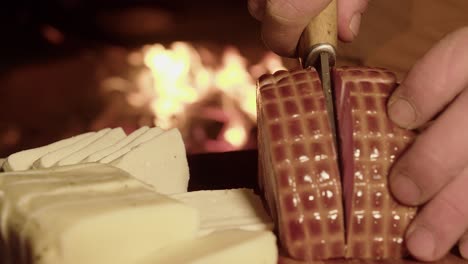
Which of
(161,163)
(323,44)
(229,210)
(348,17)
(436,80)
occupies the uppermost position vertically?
(348,17)

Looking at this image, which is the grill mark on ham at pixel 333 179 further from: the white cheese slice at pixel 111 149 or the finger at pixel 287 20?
the white cheese slice at pixel 111 149

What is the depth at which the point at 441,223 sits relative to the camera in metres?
1.27

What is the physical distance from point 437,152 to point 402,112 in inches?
4.1

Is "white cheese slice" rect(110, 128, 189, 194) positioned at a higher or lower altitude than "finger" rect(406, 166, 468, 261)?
higher

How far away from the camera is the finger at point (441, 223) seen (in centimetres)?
126

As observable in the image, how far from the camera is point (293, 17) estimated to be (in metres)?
1.52

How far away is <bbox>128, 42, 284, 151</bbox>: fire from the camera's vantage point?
2.72 meters

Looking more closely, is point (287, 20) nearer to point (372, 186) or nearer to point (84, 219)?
point (372, 186)

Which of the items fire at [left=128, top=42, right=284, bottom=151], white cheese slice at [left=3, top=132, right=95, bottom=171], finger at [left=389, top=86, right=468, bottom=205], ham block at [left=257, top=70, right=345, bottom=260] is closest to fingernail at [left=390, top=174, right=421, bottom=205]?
finger at [left=389, top=86, right=468, bottom=205]

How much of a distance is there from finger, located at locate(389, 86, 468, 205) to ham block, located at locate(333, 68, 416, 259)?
44 millimetres

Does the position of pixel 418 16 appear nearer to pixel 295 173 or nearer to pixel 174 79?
pixel 295 173

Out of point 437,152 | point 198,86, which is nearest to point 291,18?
point 437,152

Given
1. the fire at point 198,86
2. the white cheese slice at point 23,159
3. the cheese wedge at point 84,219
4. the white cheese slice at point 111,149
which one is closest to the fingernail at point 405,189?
the cheese wedge at point 84,219

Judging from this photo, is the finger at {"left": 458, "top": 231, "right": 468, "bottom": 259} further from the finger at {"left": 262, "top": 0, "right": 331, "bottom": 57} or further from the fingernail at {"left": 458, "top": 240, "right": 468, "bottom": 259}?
the finger at {"left": 262, "top": 0, "right": 331, "bottom": 57}
